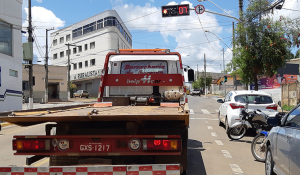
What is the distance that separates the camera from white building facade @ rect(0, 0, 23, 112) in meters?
21.0

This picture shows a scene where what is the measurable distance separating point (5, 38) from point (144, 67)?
57.1 feet

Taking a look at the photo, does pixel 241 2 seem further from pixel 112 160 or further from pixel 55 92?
pixel 55 92

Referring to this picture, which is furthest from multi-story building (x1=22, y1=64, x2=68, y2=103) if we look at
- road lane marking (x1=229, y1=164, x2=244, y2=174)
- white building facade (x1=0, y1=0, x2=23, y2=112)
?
road lane marking (x1=229, y1=164, x2=244, y2=174)

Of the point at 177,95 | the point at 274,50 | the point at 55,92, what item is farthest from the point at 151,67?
the point at 55,92

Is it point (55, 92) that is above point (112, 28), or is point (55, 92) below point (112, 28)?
below

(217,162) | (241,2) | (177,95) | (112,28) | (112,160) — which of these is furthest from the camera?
(112,28)

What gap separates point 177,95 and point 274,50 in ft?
35.6

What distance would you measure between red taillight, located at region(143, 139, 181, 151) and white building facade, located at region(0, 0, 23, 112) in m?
19.4

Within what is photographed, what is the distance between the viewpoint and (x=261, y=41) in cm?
1631

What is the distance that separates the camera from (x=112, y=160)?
13.7 ft

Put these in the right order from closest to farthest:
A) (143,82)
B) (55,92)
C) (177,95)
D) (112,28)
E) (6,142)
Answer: (177,95)
(143,82)
(6,142)
(55,92)
(112,28)

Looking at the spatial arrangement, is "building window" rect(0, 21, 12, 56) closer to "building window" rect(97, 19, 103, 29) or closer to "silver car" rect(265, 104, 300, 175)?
"silver car" rect(265, 104, 300, 175)

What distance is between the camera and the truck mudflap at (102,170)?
3.64 metres

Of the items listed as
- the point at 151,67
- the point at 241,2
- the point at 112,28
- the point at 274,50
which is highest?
the point at 112,28
